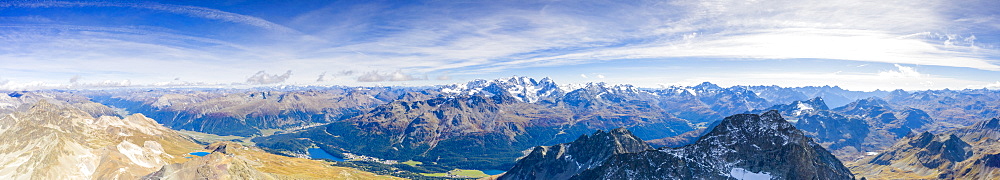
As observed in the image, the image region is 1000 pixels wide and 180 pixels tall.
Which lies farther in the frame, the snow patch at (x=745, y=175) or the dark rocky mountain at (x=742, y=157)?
the snow patch at (x=745, y=175)

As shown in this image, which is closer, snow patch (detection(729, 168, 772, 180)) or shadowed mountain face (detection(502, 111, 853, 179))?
shadowed mountain face (detection(502, 111, 853, 179))

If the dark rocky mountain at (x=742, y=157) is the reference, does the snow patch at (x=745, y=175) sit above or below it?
below

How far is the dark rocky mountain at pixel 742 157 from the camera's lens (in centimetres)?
14950

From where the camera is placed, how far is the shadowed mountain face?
490 feet

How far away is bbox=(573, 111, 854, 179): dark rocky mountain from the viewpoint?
14950cm

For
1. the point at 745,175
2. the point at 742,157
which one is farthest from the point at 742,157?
the point at 745,175

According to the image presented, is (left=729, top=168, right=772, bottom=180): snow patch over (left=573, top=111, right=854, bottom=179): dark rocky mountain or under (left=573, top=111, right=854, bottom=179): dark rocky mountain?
under

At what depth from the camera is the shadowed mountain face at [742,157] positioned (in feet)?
490

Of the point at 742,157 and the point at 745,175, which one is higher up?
the point at 742,157

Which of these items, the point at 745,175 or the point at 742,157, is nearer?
the point at 745,175

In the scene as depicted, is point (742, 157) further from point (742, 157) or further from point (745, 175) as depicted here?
point (745, 175)

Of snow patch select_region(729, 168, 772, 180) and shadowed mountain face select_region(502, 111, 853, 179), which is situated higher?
shadowed mountain face select_region(502, 111, 853, 179)

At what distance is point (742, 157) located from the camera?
158m

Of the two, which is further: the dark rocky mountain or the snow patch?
the snow patch
